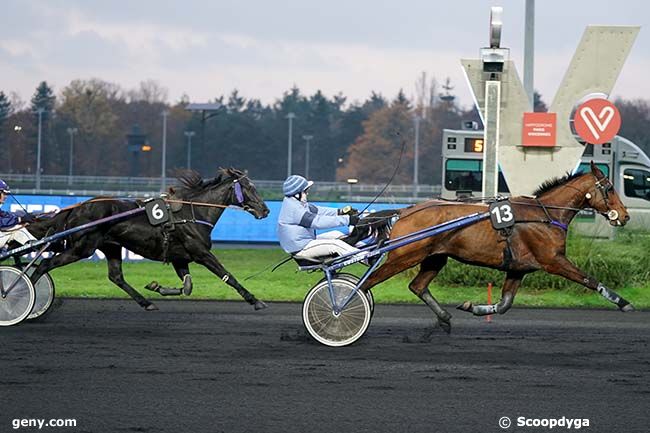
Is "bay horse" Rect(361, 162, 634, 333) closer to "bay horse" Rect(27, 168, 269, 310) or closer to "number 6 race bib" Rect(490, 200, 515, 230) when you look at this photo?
"number 6 race bib" Rect(490, 200, 515, 230)

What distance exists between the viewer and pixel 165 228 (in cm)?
1293

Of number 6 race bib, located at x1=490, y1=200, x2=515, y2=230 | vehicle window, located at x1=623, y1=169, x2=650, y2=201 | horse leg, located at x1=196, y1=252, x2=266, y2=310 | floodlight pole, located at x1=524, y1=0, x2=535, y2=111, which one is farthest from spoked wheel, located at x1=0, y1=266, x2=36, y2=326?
vehicle window, located at x1=623, y1=169, x2=650, y2=201

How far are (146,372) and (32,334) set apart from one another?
110 inches

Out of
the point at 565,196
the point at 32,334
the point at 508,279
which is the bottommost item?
the point at 32,334

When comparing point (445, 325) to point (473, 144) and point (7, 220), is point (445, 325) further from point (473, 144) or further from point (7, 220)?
point (473, 144)

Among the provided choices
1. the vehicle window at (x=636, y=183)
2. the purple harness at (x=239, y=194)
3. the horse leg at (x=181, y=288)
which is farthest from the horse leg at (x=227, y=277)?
the vehicle window at (x=636, y=183)

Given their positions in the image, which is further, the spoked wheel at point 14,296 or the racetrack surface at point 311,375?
the spoked wheel at point 14,296

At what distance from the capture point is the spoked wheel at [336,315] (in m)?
11.0

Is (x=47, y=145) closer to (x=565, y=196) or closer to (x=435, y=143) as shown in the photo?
(x=435, y=143)

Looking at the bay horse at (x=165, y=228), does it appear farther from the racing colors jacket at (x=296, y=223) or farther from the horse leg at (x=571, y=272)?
the horse leg at (x=571, y=272)

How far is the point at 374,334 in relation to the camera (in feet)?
39.8

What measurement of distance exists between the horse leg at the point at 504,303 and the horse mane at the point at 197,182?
3.48 m

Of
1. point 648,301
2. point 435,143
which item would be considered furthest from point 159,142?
point 648,301

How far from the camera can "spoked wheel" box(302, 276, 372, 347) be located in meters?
11.0
